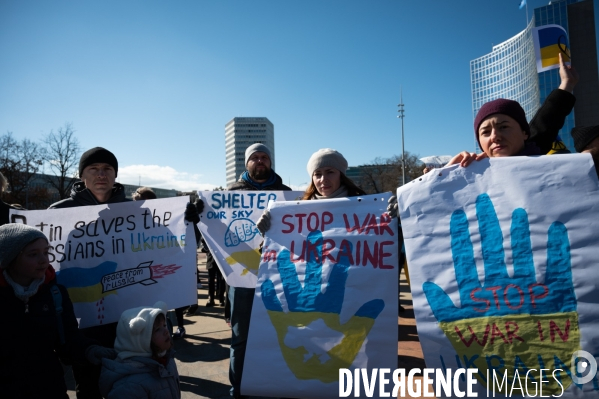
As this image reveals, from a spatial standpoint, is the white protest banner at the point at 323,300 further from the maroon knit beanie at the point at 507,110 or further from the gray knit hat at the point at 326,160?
the maroon knit beanie at the point at 507,110

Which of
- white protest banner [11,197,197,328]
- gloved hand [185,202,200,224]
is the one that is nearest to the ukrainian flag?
gloved hand [185,202,200,224]

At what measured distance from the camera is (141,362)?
6.23 feet

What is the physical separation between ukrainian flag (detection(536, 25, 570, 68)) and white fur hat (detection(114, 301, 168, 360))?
3260 millimetres

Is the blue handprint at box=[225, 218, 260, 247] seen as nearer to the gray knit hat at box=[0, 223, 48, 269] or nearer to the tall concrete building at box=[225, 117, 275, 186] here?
the gray knit hat at box=[0, 223, 48, 269]

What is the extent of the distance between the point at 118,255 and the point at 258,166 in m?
1.27

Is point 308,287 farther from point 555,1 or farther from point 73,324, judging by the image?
point 555,1

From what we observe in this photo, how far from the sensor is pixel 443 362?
1.66 m

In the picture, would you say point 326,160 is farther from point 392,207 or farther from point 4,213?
point 4,213

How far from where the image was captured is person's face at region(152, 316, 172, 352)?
6.49 ft

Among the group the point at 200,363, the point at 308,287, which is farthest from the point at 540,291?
the point at 200,363

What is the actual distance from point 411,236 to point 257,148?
1.54m

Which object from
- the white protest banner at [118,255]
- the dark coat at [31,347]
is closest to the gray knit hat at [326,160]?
the white protest banner at [118,255]

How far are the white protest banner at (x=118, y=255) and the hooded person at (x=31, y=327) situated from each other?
515mm

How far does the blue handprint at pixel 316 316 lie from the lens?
189 centimetres
